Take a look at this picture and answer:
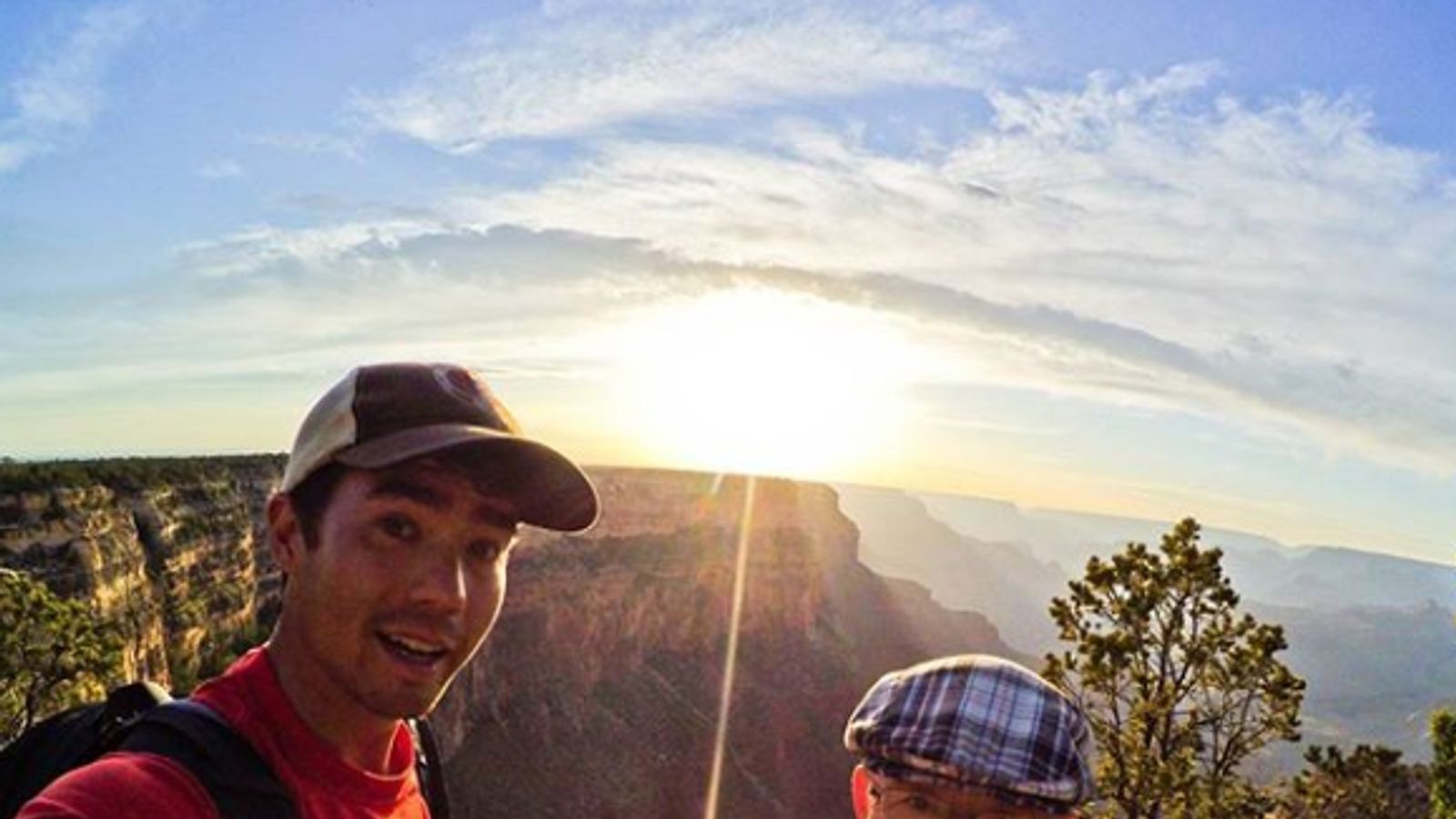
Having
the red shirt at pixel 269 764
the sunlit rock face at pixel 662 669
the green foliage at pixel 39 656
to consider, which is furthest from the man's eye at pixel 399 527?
the sunlit rock face at pixel 662 669

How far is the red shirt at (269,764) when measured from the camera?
2.03 m

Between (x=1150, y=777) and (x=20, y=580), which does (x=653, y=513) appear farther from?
(x=1150, y=777)

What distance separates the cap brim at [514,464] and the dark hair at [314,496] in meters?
0.08

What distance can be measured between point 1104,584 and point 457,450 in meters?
15.0

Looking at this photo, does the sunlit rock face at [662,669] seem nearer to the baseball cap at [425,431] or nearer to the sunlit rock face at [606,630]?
the sunlit rock face at [606,630]

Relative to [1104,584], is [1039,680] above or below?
above

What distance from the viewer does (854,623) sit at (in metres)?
96.2

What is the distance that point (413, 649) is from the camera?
2.73 metres

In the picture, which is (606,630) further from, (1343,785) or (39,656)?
(1343,785)

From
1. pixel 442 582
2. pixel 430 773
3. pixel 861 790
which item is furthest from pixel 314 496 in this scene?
pixel 861 790

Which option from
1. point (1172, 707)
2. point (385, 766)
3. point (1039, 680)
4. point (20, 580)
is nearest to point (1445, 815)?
point (1172, 707)

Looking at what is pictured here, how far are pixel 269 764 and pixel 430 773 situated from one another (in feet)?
3.17

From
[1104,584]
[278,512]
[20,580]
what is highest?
[278,512]

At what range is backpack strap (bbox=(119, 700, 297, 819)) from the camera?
7.29 feet
